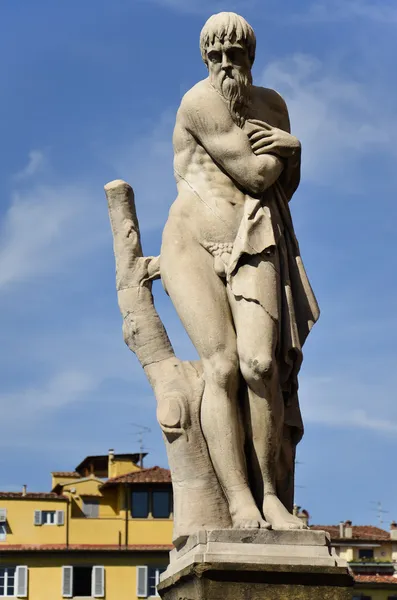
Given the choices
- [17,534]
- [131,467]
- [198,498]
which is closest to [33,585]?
[17,534]

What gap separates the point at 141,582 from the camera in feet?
195

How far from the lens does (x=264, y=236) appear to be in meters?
11.8

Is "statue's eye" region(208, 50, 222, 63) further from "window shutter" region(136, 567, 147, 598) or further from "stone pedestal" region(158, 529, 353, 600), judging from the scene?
"window shutter" region(136, 567, 147, 598)

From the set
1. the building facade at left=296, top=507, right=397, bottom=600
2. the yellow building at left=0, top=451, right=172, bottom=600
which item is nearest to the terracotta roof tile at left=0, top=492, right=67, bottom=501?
the yellow building at left=0, top=451, right=172, bottom=600

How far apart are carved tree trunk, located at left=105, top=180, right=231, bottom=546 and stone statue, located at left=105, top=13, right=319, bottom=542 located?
0.01m

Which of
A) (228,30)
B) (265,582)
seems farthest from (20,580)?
(265,582)

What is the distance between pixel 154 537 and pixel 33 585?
4.94 meters

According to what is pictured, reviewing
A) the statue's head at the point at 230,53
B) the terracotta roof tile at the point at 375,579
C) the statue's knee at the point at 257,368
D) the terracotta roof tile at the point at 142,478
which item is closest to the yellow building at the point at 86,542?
the terracotta roof tile at the point at 142,478

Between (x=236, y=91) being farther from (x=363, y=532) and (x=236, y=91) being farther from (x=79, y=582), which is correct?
(x=363, y=532)

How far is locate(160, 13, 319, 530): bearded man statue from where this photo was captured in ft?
38.0

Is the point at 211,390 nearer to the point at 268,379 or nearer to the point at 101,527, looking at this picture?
the point at 268,379

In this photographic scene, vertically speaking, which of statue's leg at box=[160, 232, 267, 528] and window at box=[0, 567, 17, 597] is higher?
window at box=[0, 567, 17, 597]

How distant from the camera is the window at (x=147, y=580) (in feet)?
193

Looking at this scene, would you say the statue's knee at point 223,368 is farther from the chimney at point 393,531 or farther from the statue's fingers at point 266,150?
the chimney at point 393,531
